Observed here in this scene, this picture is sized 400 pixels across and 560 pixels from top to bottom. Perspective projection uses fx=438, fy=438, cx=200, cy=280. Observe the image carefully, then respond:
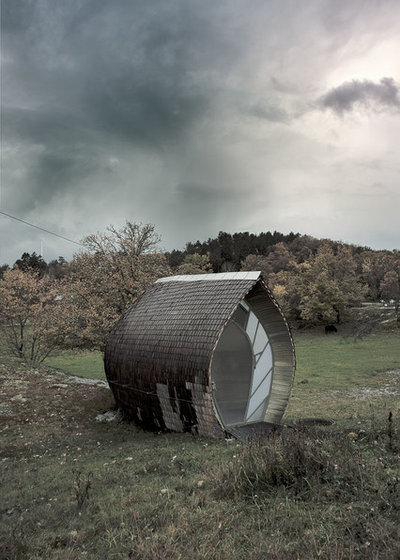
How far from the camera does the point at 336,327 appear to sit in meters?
50.2

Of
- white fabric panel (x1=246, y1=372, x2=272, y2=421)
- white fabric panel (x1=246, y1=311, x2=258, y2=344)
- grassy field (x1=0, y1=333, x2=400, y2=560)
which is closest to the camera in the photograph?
grassy field (x1=0, y1=333, x2=400, y2=560)

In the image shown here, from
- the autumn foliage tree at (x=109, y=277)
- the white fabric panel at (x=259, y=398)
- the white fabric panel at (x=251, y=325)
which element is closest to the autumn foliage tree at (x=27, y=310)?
the autumn foliage tree at (x=109, y=277)

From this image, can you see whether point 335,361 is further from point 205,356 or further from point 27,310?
point 205,356

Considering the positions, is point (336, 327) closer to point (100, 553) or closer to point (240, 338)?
point (240, 338)

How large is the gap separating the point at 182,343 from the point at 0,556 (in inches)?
256

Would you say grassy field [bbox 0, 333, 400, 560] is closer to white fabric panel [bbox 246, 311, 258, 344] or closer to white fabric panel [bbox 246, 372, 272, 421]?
white fabric panel [bbox 246, 372, 272, 421]

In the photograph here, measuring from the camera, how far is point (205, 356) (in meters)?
10.0

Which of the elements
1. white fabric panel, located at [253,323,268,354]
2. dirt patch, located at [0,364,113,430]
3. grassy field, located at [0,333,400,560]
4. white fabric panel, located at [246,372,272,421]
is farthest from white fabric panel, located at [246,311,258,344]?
dirt patch, located at [0,364,113,430]

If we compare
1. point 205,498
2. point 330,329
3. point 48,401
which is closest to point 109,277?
point 48,401

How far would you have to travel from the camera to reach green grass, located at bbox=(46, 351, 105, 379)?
30516 millimetres

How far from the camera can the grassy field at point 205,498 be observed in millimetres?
4645

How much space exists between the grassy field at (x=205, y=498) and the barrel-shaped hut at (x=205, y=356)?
985 millimetres

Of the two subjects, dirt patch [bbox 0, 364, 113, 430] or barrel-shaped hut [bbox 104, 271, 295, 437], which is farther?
dirt patch [bbox 0, 364, 113, 430]

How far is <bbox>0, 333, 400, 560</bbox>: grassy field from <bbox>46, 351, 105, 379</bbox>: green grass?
1961 centimetres
